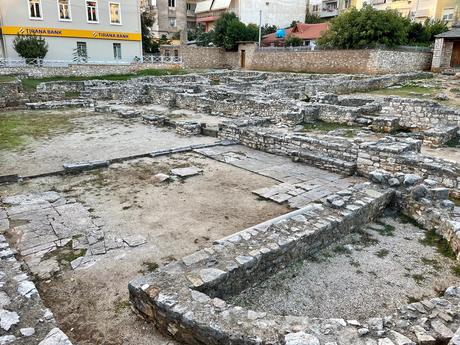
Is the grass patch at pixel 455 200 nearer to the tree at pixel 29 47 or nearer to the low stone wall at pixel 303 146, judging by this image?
the low stone wall at pixel 303 146

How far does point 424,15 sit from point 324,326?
1887 inches

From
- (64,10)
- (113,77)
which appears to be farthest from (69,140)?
(64,10)

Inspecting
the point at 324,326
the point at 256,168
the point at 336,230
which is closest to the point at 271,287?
the point at 324,326

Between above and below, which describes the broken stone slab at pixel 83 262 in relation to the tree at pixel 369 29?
below

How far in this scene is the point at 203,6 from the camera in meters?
56.3

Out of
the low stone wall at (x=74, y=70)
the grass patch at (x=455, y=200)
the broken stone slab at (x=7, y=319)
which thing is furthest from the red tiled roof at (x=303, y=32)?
the broken stone slab at (x=7, y=319)

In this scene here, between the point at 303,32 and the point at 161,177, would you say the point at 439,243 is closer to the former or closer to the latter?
the point at 161,177

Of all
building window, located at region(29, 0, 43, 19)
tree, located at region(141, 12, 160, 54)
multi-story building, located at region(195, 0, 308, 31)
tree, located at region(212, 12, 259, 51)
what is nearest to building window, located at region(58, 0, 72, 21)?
building window, located at region(29, 0, 43, 19)

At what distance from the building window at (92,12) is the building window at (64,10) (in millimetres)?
1535

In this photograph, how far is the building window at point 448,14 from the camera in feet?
130

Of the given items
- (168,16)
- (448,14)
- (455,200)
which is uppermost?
(168,16)

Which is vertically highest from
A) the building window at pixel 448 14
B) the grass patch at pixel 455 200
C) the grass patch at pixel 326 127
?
the building window at pixel 448 14

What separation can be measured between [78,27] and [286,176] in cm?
2892

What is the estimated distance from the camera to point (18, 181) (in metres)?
7.90
